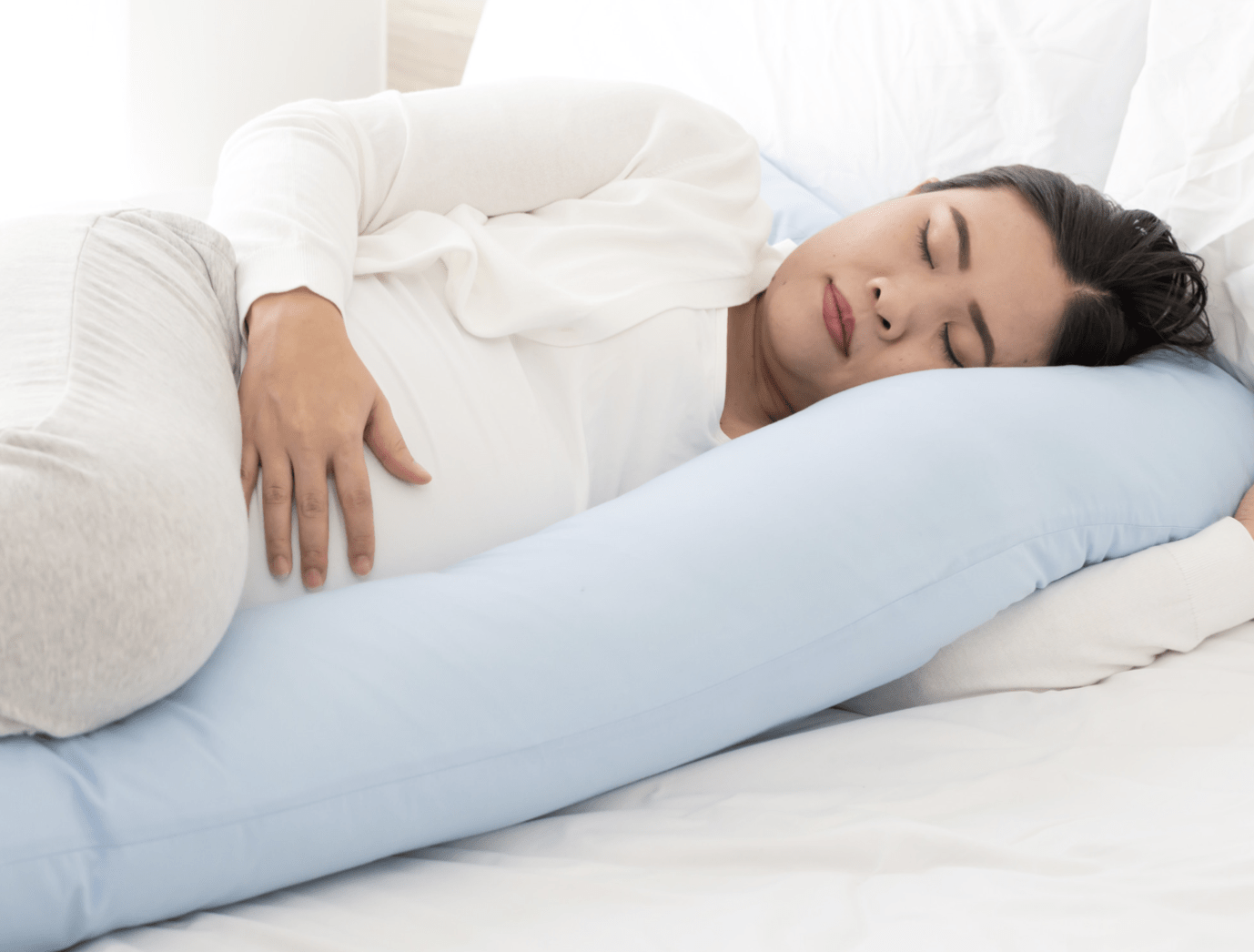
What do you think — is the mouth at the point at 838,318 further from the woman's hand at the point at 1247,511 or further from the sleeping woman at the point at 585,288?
the woman's hand at the point at 1247,511

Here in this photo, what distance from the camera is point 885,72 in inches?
51.9

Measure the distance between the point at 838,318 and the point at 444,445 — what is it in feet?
1.42

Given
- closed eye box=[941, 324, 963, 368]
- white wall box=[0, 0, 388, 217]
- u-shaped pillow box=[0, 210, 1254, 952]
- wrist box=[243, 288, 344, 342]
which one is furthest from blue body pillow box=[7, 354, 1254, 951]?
white wall box=[0, 0, 388, 217]

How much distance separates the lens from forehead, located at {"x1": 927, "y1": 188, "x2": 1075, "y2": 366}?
0.97 m

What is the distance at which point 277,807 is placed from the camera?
0.53 meters

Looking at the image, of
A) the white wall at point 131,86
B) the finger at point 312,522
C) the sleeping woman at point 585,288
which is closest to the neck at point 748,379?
the sleeping woman at point 585,288

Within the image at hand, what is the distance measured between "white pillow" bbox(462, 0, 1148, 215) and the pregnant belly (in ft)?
2.32

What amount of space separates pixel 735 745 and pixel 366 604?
1.01 feet

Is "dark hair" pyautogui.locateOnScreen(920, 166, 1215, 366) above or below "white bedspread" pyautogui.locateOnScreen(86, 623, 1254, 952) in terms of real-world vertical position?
above

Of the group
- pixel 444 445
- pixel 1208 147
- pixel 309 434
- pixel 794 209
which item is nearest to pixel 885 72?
pixel 794 209

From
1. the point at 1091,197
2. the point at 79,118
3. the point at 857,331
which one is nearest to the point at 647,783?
the point at 857,331

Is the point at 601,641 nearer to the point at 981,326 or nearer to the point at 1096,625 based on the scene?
the point at 1096,625

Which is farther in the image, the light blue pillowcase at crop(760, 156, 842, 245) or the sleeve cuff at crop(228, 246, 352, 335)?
the light blue pillowcase at crop(760, 156, 842, 245)

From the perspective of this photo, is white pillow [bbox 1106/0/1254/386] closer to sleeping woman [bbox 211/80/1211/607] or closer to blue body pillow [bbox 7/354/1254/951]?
sleeping woman [bbox 211/80/1211/607]
